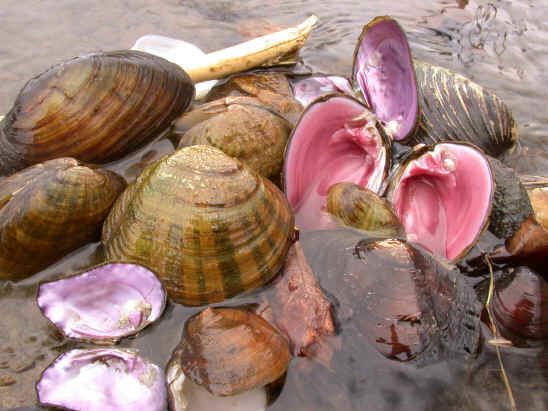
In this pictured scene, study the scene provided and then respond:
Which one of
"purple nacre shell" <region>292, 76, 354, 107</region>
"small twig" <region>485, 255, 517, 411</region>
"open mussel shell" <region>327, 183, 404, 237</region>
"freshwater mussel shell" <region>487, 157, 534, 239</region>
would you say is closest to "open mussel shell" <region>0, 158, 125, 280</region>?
"open mussel shell" <region>327, 183, 404, 237</region>

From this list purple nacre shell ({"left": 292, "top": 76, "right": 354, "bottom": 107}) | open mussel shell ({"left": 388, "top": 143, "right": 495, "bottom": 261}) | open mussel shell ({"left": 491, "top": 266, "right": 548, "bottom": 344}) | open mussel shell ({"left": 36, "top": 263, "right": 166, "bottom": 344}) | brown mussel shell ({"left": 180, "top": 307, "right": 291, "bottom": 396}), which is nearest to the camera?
brown mussel shell ({"left": 180, "top": 307, "right": 291, "bottom": 396})

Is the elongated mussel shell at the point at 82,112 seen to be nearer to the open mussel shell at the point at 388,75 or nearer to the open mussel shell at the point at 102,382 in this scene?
the open mussel shell at the point at 102,382

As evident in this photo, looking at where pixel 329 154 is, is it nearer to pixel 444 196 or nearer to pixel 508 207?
pixel 444 196

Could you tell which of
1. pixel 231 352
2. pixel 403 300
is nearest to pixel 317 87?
pixel 403 300

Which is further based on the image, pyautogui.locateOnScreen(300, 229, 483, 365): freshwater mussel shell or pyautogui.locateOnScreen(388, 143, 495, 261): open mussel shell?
pyautogui.locateOnScreen(388, 143, 495, 261): open mussel shell

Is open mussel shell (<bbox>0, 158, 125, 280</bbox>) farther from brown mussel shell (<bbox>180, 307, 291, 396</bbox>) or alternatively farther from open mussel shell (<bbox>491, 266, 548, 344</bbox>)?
open mussel shell (<bbox>491, 266, 548, 344</bbox>)

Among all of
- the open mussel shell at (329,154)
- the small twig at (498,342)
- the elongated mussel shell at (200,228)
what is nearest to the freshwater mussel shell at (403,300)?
the small twig at (498,342)
